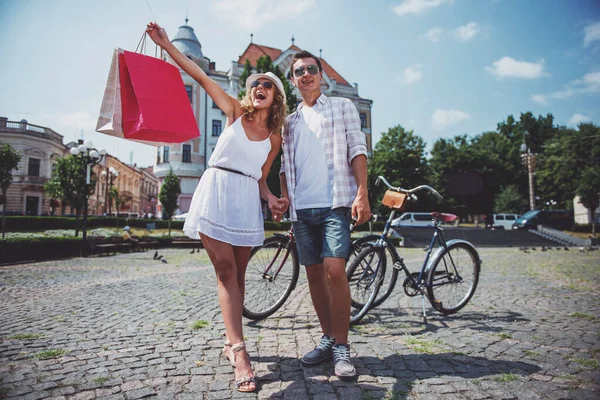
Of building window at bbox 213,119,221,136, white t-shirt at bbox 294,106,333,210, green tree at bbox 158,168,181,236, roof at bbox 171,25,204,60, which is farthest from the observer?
roof at bbox 171,25,204,60

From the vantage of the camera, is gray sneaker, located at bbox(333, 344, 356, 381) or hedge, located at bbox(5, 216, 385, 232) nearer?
gray sneaker, located at bbox(333, 344, 356, 381)

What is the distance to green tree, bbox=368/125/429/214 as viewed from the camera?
38.1 meters

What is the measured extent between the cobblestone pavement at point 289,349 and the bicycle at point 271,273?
7.2 inches

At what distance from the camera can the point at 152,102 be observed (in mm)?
2287

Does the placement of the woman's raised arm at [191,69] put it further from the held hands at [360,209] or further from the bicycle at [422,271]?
the bicycle at [422,271]

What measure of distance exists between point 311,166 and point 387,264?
A: 171cm

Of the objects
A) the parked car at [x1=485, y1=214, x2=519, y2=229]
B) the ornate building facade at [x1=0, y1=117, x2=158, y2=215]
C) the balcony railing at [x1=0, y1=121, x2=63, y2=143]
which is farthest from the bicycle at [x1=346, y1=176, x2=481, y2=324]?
the parked car at [x1=485, y1=214, x2=519, y2=229]

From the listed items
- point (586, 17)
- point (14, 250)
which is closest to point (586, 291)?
point (586, 17)

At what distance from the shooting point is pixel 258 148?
2.56 m

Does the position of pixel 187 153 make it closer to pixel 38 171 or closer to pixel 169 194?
pixel 169 194

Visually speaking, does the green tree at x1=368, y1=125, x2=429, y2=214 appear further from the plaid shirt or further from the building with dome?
the plaid shirt

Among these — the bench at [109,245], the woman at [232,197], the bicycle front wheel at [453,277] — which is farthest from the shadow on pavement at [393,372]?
the bench at [109,245]

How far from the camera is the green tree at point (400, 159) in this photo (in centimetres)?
3807

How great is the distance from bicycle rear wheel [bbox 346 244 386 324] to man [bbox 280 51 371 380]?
2.91ft
